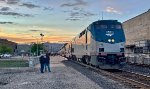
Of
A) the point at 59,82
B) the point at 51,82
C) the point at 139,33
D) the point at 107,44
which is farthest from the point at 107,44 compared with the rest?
the point at 139,33

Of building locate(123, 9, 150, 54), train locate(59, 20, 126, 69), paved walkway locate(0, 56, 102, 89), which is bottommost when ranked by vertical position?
paved walkway locate(0, 56, 102, 89)

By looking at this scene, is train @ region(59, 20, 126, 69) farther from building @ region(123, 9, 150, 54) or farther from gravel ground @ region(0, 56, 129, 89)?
building @ region(123, 9, 150, 54)

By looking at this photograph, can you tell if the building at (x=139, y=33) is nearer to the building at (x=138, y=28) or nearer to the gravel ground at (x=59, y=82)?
the building at (x=138, y=28)

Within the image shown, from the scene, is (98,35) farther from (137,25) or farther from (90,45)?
(137,25)

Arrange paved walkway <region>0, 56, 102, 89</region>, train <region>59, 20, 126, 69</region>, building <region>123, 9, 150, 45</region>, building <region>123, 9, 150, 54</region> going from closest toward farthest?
paved walkway <region>0, 56, 102, 89</region> < train <region>59, 20, 126, 69</region> < building <region>123, 9, 150, 54</region> < building <region>123, 9, 150, 45</region>

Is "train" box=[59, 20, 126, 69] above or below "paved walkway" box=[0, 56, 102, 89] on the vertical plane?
above

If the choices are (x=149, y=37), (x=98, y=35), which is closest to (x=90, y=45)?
(x=98, y=35)

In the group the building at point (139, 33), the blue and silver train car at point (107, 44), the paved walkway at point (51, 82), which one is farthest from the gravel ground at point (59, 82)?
the building at point (139, 33)

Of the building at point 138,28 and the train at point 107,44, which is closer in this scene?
the train at point 107,44

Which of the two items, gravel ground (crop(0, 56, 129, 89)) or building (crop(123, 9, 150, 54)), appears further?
building (crop(123, 9, 150, 54))

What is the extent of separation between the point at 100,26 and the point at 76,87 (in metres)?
14.2

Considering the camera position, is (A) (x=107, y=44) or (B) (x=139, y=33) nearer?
(A) (x=107, y=44)

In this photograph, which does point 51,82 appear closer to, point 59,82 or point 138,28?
point 59,82

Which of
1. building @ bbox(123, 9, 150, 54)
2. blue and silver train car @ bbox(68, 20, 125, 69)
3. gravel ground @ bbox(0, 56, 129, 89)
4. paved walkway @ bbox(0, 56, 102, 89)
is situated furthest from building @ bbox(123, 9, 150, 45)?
paved walkway @ bbox(0, 56, 102, 89)
